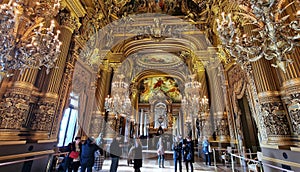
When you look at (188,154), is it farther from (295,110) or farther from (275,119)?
(295,110)

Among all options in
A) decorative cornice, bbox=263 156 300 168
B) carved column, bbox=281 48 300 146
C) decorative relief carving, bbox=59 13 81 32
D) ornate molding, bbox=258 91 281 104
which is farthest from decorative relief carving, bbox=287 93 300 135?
decorative relief carving, bbox=59 13 81 32

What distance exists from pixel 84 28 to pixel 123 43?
11.1ft

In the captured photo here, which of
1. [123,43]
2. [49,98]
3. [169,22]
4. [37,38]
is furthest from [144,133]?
[37,38]

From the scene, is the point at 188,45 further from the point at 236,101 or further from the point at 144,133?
the point at 144,133

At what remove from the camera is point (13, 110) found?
3451 millimetres

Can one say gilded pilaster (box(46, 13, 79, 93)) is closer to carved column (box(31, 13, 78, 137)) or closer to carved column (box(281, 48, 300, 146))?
carved column (box(31, 13, 78, 137))

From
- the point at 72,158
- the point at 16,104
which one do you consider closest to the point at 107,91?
the point at 72,158

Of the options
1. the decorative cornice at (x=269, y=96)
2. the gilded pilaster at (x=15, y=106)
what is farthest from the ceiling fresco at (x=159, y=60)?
the gilded pilaster at (x=15, y=106)

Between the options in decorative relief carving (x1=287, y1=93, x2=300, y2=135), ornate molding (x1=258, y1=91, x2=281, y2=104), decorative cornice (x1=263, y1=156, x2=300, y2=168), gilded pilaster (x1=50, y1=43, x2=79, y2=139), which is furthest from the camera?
gilded pilaster (x1=50, y1=43, x2=79, y2=139)

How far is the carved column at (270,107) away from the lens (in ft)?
10.9

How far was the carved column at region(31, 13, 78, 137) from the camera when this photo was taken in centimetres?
418

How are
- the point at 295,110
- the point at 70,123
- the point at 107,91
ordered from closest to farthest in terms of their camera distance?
the point at 295,110 → the point at 70,123 → the point at 107,91

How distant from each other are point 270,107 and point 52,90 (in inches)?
239

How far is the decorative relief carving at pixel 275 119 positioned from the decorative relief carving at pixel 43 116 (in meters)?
5.88
